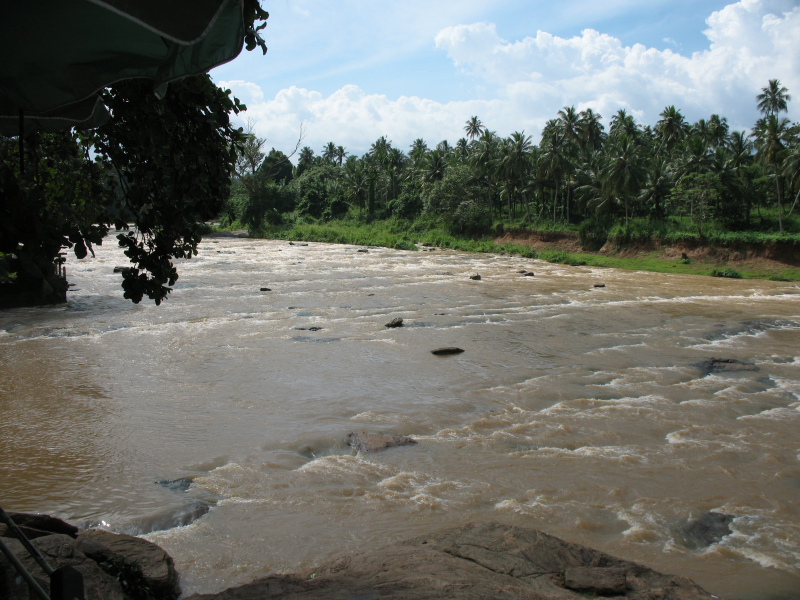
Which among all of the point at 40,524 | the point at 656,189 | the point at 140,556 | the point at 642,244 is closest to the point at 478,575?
the point at 140,556

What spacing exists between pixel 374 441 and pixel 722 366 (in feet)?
27.6

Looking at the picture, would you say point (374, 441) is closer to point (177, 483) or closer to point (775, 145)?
point (177, 483)

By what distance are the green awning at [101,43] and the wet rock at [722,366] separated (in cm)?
1200

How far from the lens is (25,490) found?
258 inches

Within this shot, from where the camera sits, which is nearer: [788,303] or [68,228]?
[68,228]

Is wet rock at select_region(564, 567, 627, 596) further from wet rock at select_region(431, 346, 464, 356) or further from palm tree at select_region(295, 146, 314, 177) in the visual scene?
palm tree at select_region(295, 146, 314, 177)

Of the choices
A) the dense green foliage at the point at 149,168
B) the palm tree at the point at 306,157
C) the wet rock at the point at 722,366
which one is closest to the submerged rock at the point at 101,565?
the dense green foliage at the point at 149,168

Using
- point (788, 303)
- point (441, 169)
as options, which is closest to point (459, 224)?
point (441, 169)

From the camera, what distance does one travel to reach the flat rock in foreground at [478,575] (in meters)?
3.68

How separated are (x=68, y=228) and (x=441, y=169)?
56741mm

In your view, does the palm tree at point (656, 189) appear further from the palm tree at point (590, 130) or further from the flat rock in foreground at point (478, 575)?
the flat rock in foreground at point (478, 575)

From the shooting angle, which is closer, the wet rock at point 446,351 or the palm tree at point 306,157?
the wet rock at point 446,351

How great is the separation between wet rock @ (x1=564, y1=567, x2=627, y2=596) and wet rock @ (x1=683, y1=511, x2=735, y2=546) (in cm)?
206

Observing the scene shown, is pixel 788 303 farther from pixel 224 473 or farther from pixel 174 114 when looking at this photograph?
pixel 174 114
